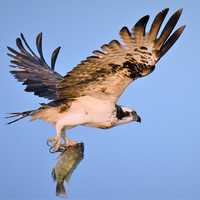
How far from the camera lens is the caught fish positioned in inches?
268

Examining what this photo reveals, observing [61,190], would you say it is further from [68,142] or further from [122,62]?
[122,62]

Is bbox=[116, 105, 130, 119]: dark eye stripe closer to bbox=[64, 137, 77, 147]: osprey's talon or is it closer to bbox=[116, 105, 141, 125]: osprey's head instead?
bbox=[116, 105, 141, 125]: osprey's head

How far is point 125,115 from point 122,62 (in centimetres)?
86

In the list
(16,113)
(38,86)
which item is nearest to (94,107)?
(16,113)

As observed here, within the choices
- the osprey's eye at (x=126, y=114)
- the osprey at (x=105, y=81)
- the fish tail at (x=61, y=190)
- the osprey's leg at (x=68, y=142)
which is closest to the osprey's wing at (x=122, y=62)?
the osprey at (x=105, y=81)

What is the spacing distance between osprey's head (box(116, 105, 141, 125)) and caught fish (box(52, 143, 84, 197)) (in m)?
0.46

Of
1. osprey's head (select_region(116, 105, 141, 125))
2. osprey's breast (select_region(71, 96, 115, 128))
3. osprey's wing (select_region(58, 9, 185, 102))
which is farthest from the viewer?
osprey's head (select_region(116, 105, 141, 125))

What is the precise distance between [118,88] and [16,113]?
45.3 inches

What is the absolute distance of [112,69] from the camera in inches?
248

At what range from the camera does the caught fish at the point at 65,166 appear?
682 centimetres

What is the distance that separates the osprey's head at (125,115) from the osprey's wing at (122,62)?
0.75ft

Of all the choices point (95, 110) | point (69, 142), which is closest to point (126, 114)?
point (95, 110)

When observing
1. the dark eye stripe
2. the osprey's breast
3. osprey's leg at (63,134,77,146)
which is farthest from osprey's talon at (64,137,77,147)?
the dark eye stripe

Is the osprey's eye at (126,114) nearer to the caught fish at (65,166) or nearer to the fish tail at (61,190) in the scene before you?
the caught fish at (65,166)
